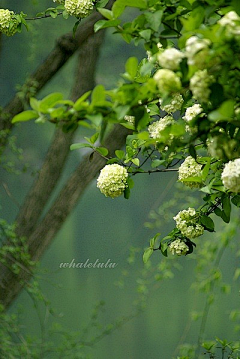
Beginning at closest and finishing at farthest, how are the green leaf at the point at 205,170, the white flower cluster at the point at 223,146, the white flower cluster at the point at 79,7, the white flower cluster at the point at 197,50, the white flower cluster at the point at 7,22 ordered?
the white flower cluster at the point at 197,50 < the white flower cluster at the point at 223,146 < the green leaf at the point at 205,170 < the white flower cluster at the point at 79,7 < the white flower cluster at the point at 7,22

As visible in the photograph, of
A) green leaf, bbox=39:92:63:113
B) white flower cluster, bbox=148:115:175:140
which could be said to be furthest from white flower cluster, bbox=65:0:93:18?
green leaf, bbox=39:92:63:113

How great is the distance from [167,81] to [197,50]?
0.17ft

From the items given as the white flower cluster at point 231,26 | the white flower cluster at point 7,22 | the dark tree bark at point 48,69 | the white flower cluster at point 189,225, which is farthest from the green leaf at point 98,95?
the dark tree bark at point 48,69

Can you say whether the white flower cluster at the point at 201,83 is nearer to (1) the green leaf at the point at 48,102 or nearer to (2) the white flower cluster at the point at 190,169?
(1) the green leaf at the point at 48,102

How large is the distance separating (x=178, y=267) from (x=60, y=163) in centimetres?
72

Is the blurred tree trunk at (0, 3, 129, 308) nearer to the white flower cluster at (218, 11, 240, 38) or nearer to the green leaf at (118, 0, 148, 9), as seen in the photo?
the green leaf at (118, 0, 148, 9)

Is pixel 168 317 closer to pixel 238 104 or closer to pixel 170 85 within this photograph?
pixel 238 104

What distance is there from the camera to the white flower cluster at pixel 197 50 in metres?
0.65

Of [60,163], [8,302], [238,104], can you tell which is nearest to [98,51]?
[60,163]

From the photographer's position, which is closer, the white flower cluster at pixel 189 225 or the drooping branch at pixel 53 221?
the white flower cluster at pixel 189 225

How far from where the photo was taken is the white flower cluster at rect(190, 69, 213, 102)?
26.6 inches

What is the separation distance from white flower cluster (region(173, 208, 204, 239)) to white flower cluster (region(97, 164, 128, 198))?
131 millimetres

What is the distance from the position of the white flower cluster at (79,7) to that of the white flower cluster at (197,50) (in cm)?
68

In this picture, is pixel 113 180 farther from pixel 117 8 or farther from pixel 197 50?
pixel 197 50
